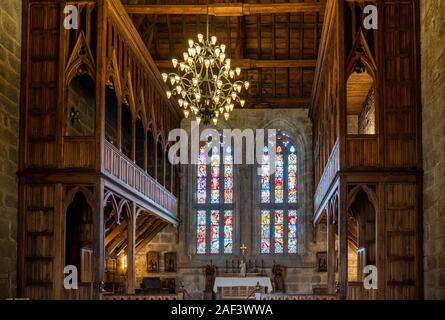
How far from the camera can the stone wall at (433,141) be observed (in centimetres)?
1409

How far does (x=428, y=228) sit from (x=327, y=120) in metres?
5.60

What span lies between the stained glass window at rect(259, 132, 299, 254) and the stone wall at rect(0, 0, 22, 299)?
1284cm

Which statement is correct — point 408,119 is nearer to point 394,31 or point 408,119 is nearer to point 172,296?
point 394,31

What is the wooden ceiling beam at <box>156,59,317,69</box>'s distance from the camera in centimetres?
2488

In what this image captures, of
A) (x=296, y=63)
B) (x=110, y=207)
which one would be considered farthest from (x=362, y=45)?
(x=296, y=63)

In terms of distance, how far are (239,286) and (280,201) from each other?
13.2 feet

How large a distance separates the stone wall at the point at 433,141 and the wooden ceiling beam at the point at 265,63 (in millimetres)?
9499

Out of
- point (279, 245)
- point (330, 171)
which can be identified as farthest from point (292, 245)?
point (330, 171)

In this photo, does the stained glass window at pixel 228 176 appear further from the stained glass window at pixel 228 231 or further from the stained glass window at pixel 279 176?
the stained glass window at pixel 279 176

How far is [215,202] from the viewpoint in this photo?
2761 cm

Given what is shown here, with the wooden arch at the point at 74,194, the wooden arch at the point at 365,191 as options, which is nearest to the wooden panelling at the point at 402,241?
the wooden arch at the point at 365,191

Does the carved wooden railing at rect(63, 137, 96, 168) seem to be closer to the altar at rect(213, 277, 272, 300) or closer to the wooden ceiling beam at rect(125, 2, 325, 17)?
the wooden ceiling beam at rect(125, 2, 325, 17)

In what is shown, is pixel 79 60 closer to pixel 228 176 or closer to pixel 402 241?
pixel 402 241

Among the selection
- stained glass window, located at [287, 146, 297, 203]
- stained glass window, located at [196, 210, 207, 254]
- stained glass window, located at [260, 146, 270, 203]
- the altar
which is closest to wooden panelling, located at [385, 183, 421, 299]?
the altar
